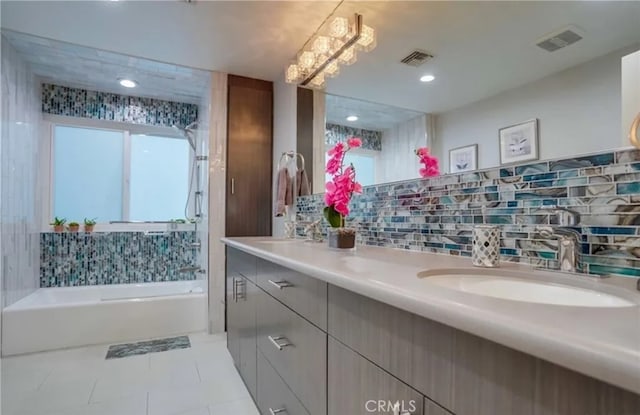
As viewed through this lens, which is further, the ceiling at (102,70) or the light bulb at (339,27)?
the ceiling at (102,70)

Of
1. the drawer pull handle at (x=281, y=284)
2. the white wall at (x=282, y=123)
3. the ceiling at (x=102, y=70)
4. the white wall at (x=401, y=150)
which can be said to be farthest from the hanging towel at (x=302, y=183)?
the ceiling at (x=102, y=70)

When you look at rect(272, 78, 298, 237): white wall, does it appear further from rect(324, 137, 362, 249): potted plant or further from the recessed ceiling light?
the recessed ceiling light

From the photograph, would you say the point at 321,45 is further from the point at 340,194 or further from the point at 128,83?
the point at 128,83

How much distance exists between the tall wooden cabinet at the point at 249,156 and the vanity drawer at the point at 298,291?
1.71m

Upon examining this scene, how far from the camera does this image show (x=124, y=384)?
78.2 inches

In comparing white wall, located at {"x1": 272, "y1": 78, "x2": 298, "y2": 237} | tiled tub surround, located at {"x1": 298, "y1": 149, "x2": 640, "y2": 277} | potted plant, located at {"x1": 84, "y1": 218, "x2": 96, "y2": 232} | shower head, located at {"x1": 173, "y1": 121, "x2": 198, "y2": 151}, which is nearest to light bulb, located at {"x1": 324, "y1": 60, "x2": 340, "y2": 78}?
white wall, located at {"x1": 272, "y1": 78, "x2": 298, "y2": 237}

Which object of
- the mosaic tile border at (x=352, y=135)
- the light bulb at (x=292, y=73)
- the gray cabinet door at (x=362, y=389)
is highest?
the light bulb at (x=292, y=73)

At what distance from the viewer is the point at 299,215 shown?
262 cm

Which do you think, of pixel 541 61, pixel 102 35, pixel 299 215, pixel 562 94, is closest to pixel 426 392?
pixel 562 94

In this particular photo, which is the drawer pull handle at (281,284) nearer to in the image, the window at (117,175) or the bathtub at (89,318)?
the bathtub at (89,318)

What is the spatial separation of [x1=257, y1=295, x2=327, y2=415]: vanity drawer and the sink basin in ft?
1.26

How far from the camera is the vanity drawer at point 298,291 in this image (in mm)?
937

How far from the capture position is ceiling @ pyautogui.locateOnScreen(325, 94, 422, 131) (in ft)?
5.06

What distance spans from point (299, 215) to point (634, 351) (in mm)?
2369
